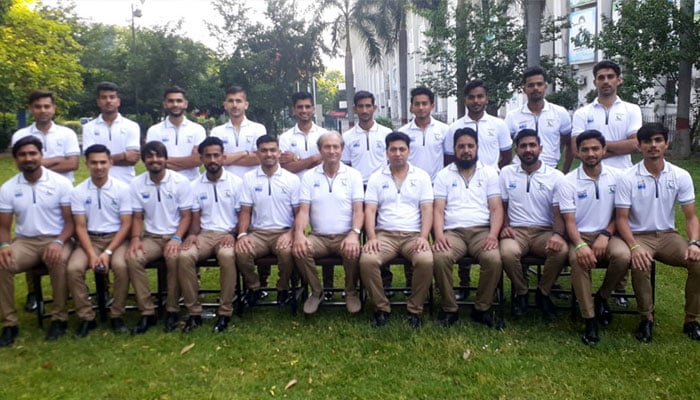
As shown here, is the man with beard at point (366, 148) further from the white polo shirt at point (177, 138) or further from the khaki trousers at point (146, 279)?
the khaki trousers at point (146, 279)

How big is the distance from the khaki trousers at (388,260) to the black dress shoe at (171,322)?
5.80ft

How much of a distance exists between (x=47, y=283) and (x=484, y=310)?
515cm

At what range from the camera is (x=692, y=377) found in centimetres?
411

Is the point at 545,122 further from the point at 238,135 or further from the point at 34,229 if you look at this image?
the point at 34,229

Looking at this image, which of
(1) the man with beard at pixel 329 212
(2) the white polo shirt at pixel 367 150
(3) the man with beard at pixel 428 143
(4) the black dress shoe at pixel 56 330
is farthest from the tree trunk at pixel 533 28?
(4) the black dress shoe at pixel 56 330

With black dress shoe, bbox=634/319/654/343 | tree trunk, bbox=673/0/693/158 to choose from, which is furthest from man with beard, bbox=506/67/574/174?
tree trunk, bbox=673/0/693/158

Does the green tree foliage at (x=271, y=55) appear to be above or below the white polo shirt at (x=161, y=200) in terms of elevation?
above

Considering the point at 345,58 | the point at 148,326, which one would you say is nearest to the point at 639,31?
the point at 148,326

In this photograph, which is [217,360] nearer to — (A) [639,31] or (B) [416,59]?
(A) [639,31]

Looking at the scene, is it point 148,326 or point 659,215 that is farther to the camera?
point 148,326

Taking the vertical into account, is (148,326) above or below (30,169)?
below

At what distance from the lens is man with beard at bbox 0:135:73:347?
17.1 feet

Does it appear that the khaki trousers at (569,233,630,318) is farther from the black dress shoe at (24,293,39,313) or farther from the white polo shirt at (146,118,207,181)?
the black dress shoe at (24,293,39,313)

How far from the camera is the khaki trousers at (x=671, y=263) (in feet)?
15.8
